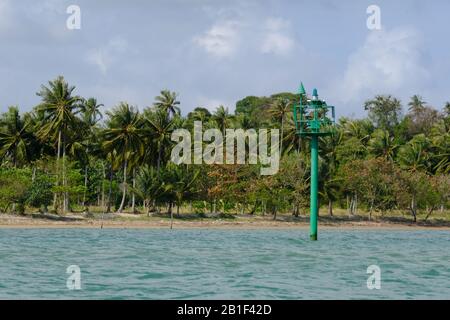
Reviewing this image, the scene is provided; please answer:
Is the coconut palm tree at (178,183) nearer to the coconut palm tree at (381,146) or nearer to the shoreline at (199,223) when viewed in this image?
the shoreline at (199,223)

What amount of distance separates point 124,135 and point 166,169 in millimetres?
5498

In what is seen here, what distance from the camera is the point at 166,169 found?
79.1 meters

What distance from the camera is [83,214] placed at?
74000mm

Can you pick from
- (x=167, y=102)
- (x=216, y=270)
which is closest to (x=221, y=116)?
(x=167, y=102)

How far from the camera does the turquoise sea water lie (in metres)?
24.2

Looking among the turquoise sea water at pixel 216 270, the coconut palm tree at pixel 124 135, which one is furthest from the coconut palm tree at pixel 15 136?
the turquoise sea water at pixel 216 270

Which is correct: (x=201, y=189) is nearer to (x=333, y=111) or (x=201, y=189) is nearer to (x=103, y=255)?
(x=333, y=111)

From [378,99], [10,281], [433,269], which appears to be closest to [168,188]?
[433,269]

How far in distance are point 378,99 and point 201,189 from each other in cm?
5760

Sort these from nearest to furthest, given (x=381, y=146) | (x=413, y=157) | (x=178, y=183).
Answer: (x=178, y=183)
(x=413, y=157)
(x=381, y=146)

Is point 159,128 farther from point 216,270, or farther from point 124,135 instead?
point 216,270

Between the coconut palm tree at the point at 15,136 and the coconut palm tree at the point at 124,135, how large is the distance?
27.4 feet

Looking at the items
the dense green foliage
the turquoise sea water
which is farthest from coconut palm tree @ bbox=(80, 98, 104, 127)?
the turquoise sea water

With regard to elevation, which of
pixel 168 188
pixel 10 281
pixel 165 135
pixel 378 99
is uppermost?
pixel 378 99
